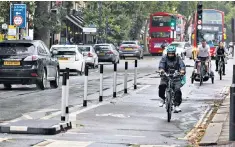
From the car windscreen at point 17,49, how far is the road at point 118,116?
1214 mm

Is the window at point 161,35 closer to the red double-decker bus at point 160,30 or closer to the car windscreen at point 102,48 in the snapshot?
the red double-decker bus at point 160,30

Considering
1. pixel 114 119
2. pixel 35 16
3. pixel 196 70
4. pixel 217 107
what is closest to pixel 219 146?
pixel 114 119

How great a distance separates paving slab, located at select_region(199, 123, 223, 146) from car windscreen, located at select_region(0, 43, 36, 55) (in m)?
9.48

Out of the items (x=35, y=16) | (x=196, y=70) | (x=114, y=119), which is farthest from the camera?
(x=35, y=16)

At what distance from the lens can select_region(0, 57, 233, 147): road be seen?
10.3 metres

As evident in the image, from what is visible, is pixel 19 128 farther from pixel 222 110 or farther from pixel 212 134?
pixel 222 110

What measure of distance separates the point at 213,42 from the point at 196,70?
105 feet

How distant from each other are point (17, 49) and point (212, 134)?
10778 millimetres

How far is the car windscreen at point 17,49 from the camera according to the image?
20.6m

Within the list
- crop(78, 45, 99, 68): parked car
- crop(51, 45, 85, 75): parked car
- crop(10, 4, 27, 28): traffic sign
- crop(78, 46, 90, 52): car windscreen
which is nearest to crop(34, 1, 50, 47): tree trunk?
crop(78, 46, 90, 52): car windscreen

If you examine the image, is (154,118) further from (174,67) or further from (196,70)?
(196,70)

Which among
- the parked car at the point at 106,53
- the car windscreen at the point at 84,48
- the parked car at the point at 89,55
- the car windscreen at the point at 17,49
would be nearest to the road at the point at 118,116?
the car windscreen at the point at 17,49

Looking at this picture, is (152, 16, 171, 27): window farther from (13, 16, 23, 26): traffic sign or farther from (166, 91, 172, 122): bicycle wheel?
(166, 91, 172, 122): bicycle wheel

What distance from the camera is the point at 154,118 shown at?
13844 mm
